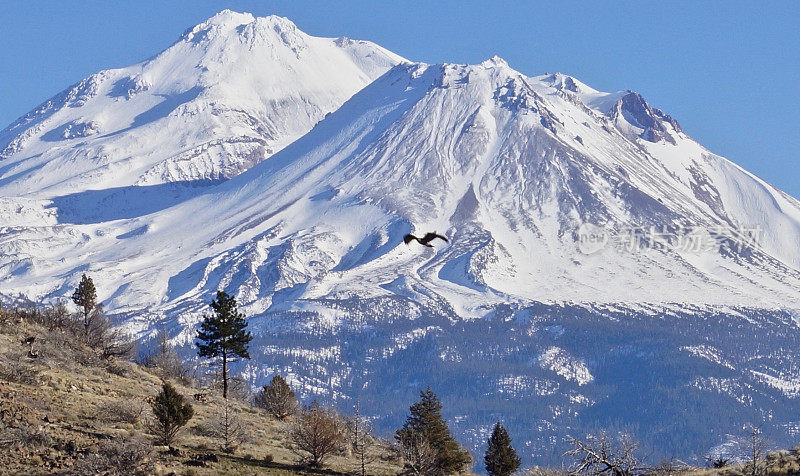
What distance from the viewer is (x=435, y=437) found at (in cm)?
5856

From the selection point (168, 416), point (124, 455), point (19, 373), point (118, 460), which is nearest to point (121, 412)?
point (168, 416)

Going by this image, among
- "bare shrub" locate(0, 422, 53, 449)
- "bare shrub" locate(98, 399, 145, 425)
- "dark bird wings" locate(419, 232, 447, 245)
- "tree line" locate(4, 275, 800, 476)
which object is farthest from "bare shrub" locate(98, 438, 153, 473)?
"dark bird wings" locate(419, 232, 447, 245)

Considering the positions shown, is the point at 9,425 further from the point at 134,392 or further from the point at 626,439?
the point at 626,439

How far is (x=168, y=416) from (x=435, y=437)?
15.2m

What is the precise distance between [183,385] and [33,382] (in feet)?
63.4

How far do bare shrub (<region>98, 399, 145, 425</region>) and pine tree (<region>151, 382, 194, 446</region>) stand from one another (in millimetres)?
2234

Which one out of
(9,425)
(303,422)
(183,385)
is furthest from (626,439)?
(183,385)

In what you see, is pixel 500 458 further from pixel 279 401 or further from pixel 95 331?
pixel 95 331

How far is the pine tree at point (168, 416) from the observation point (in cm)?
4819

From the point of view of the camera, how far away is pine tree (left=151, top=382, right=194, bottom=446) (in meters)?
48.2

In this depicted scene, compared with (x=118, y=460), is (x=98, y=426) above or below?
above

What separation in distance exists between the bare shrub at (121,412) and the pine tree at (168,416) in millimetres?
2234

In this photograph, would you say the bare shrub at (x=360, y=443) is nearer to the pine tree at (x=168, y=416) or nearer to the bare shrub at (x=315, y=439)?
the bare shrub at (x=315, y=439)

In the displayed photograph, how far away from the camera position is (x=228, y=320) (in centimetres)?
6725
